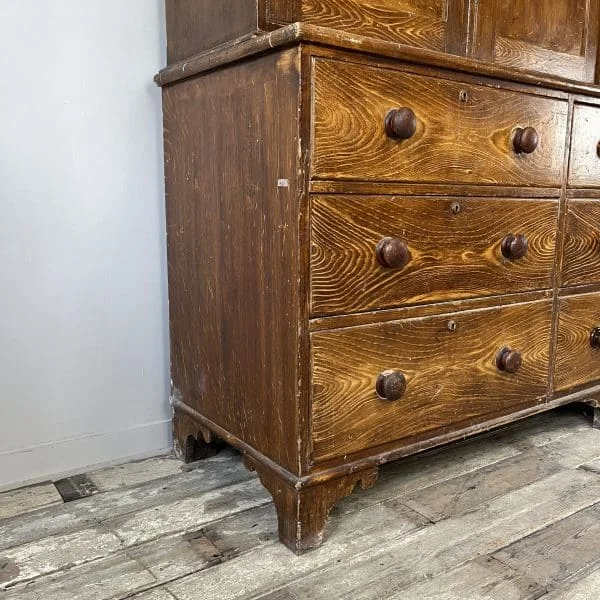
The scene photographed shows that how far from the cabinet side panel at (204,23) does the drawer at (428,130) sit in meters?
0.22

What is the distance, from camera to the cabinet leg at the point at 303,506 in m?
1.16

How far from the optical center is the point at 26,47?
1340 millimetres

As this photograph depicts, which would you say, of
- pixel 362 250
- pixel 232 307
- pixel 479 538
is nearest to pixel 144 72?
pixel 232 307

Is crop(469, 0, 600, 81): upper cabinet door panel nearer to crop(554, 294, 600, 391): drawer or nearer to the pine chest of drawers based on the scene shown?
the pine chest of drawers

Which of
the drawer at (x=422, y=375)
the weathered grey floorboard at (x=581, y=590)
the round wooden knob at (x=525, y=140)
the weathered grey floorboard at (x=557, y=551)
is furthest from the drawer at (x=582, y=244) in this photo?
the weathered grey floorboard at (x=581, y=590)

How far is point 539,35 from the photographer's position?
4.78 ft

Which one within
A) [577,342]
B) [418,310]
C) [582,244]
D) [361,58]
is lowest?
[577,342]

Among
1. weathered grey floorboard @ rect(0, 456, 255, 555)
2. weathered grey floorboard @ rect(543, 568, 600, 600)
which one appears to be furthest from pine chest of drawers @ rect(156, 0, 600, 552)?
weathered grey floorboard @ rect(543, 568, 600, 600)

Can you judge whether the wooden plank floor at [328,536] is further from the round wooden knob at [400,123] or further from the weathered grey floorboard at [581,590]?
the round wooden knob at [400,123]

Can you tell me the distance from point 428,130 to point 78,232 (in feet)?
2.67

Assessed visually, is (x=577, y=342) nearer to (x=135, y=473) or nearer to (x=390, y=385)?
(x=390, y=385)

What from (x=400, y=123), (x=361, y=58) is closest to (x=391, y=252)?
(x=400, y=123)

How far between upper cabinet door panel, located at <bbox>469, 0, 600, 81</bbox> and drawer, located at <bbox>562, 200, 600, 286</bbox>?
326 mm

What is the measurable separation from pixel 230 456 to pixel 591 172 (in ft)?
3.74
